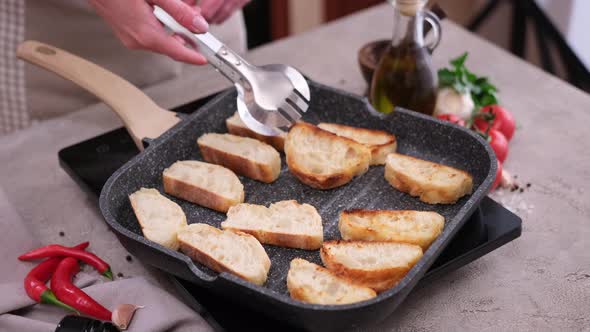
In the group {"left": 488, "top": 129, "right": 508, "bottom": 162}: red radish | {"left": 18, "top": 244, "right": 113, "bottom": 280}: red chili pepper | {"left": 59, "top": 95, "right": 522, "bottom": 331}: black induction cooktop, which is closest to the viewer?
{"left": 59, "top": 95, "right": 522, "bottom": 331}: black induction cooktop

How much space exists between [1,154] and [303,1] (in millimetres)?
2297

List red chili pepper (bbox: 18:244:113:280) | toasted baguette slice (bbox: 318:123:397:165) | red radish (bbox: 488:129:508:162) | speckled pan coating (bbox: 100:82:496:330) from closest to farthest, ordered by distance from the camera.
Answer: speckled pan coating (bbox: 100:82:496:330) < red chili pepper (bbox: 18:244:113:280) < toasted baguette slice (bbox: 318:123:397:165) < red radish (bbox: 488:129:508:162)

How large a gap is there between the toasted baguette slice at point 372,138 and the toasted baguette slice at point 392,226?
0.24 metres

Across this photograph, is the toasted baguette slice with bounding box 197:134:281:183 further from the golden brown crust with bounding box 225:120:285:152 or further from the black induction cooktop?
the black induction cooktop

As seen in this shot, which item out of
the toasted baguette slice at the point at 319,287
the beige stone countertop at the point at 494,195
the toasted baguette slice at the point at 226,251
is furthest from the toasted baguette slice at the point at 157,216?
the toasted baguette slice at the point at 319,287

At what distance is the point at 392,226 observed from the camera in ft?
4.64

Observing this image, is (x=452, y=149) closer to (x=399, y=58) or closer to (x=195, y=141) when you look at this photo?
(x=399, y=58)

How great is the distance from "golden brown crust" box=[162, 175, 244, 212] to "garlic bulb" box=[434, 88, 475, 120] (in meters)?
0.69

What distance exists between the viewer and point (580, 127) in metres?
1.95

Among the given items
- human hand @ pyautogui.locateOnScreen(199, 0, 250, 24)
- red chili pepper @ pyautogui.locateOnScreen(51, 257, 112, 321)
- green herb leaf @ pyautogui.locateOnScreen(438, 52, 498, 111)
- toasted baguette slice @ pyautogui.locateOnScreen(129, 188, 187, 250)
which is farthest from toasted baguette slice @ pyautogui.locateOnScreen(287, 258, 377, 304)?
human hand @ pyautogui.locateOnScreen(199, 0, 250, 24)

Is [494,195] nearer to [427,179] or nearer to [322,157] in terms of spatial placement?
[427,179]

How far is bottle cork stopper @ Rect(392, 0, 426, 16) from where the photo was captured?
167cm

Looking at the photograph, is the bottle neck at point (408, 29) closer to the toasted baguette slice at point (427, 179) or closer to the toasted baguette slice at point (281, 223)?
the toasted baguette slice at point (427, 179)

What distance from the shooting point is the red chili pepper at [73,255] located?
1.54 metres
